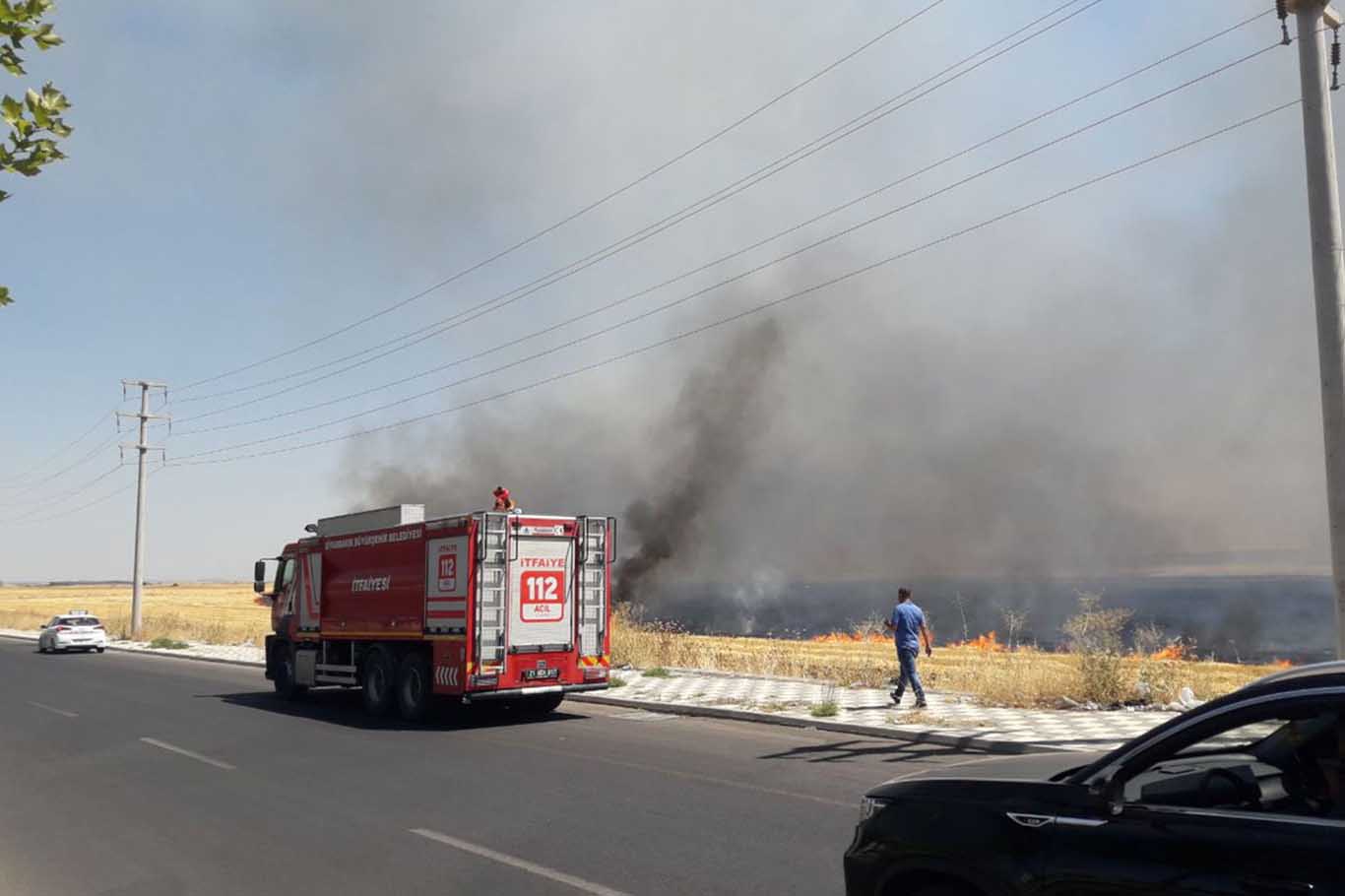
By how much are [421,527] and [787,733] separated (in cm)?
643

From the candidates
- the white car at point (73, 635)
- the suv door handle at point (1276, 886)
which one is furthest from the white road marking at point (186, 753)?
the white car at point (73, 635)

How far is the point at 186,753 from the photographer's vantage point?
12078 mm

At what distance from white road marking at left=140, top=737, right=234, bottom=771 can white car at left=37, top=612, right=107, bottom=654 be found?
2688 cm

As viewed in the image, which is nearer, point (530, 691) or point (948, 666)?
point (530, 691)

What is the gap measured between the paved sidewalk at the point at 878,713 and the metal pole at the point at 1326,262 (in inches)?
109

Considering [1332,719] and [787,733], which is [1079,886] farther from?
[787,733]

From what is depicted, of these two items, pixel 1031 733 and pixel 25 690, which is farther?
pixel 25 690

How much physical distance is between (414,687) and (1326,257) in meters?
13.1

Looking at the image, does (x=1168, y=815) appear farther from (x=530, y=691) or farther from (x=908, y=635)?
(x=530, y=691)

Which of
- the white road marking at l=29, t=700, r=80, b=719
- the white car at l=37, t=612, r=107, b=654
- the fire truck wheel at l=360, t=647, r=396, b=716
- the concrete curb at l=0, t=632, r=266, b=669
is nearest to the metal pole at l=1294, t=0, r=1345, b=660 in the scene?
the fire truck wheel at l=360, t=647, r=396, b=716

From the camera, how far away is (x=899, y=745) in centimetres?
1213

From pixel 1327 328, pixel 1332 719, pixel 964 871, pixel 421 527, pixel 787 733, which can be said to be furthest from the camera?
pixel 421 527

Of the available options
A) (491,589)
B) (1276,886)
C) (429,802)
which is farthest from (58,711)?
(1276,886)

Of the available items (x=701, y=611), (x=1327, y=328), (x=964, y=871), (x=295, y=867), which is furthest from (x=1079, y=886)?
(x=701, y=611)
